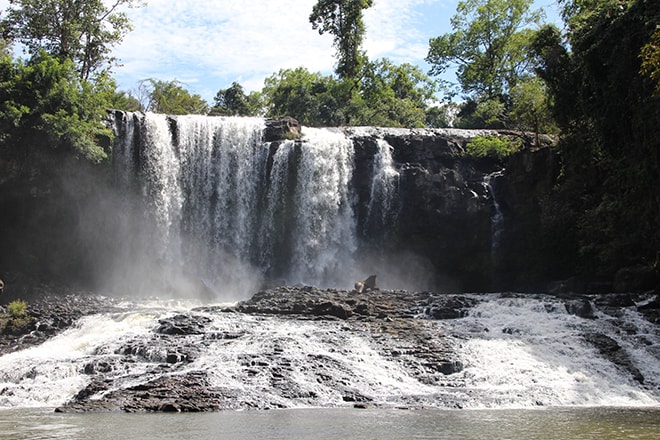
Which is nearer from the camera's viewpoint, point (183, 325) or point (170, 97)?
point (183, 325)

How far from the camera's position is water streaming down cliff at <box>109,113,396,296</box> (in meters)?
29.6

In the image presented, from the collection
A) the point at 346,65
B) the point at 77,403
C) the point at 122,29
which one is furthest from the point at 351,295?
the point at 346,65

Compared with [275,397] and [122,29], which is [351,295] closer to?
[275,397]

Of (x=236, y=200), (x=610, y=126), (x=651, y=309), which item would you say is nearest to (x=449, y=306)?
(x=651, y=309)

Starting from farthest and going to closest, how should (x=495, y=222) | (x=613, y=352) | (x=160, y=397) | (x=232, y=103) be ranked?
(x=232, y=103) → (x=495, y=222) → (x=613, y=352) → (x=160, y=397)

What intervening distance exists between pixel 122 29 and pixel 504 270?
84.1 ft

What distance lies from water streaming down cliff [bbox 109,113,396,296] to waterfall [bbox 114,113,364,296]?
0.05 meters

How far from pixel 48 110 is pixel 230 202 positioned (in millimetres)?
8703

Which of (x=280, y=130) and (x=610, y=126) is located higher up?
(x=610, y=126)

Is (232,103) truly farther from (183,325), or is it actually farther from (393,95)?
(183,325)

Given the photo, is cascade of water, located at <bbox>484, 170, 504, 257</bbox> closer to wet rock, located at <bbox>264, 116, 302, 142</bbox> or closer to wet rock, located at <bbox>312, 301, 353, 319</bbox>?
wet rock, located at <bbox>264, 116, 302, 142</bbox>

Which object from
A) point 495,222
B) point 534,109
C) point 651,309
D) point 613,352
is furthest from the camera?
point 534,109

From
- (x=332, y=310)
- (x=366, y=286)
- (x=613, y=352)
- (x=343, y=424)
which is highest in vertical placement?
(x=343, y=424)

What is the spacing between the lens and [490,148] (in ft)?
104
